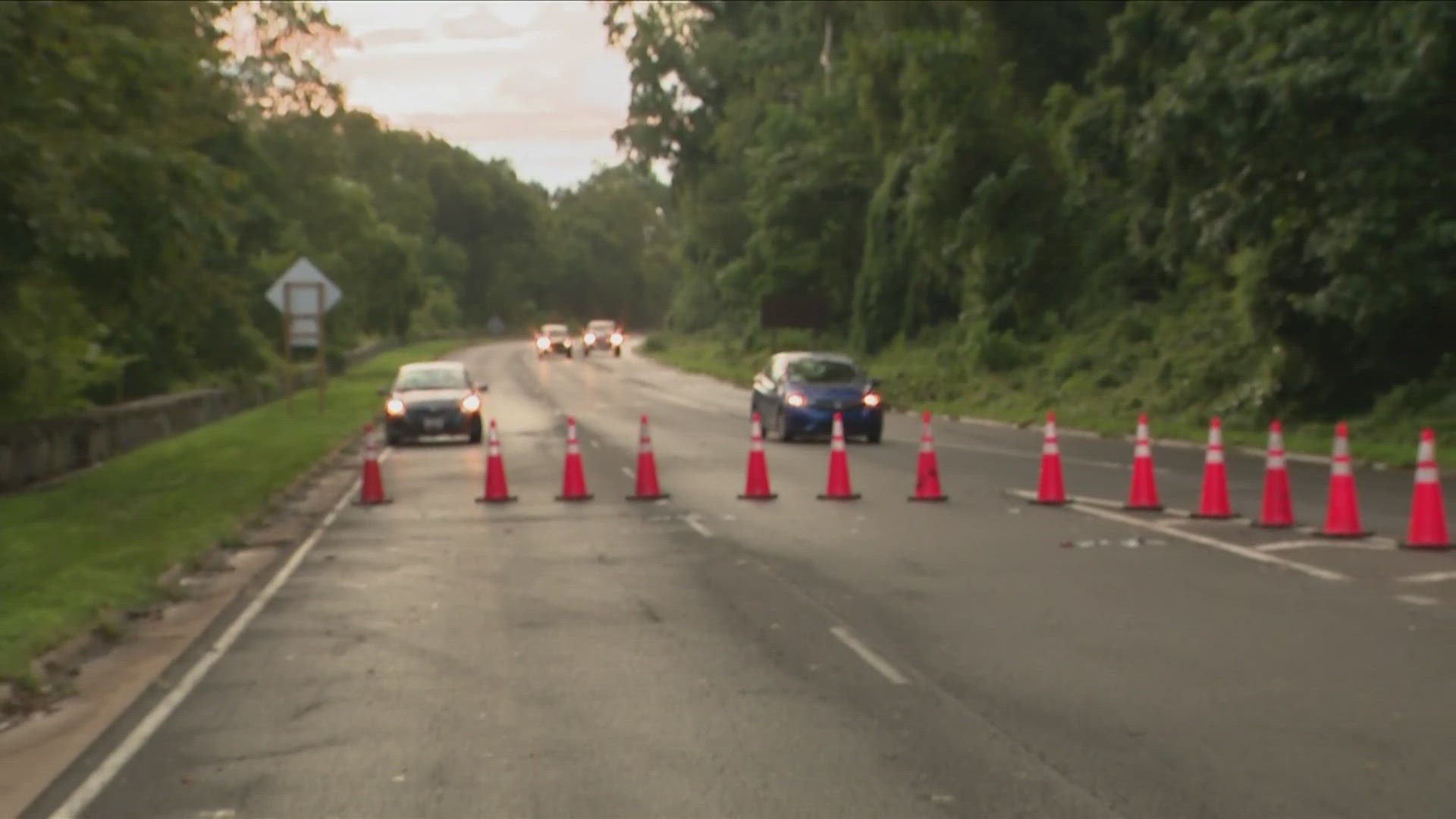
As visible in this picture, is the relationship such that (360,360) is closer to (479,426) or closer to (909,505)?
(479,426)

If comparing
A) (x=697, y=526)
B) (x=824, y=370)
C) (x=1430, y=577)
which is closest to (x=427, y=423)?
(x=824, y=370)

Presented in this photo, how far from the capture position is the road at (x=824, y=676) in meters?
8.20

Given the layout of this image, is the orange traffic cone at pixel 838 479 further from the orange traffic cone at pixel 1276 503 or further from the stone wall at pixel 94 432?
the stone wall at pixel 94 432

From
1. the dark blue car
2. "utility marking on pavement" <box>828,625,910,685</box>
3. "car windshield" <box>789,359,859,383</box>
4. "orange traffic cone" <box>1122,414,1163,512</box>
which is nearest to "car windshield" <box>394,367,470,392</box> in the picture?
the dark blue car

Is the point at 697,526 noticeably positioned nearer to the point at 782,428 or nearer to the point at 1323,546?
the point at 1323,546

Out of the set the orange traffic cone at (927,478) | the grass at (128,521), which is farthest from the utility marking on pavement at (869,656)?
the orange traffic cone at (927,478)

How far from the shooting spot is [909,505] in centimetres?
2162

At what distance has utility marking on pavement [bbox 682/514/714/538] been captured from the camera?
19.1 meters

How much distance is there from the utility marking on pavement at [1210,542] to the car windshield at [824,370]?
13.7 m

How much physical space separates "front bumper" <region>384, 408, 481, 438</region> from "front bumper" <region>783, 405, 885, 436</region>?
5.79 m

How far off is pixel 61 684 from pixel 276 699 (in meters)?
1.50

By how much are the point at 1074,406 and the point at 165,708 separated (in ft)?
111

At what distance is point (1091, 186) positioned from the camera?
164ft

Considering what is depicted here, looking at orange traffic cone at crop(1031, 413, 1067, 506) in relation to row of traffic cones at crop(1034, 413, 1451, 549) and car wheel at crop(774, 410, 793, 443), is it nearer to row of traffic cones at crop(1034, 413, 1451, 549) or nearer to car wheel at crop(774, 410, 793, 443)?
row of traffic cones at crop(1034, 413, 1451, 549)
